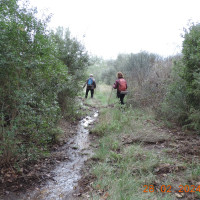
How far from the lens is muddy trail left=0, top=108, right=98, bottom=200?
11.7 feet

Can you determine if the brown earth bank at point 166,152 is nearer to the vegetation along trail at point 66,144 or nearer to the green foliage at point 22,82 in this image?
the vegetation along trail at point 66,144

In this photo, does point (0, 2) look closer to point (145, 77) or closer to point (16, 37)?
point (16, 37)

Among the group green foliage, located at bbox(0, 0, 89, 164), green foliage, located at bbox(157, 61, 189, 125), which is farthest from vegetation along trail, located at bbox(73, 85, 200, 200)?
green foliage, located at bbox(0, 0, 89, 164)

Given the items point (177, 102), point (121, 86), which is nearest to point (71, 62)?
point (121, 86)

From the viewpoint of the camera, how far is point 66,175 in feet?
14.4

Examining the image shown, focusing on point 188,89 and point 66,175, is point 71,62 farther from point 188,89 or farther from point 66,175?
point 66,175

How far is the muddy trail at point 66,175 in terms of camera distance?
11.7 feet

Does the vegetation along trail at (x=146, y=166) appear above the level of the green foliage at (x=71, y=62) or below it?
below

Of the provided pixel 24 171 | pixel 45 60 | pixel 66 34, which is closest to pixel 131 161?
pixel 24 171

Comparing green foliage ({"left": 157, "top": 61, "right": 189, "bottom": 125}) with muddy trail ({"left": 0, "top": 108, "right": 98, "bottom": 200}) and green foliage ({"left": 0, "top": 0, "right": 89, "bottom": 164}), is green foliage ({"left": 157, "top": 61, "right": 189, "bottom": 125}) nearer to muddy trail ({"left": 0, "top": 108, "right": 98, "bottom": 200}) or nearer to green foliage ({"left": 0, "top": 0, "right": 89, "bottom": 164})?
muddy trail ({"left": 0, "top": 108, "right": 98, "bottom": 200})

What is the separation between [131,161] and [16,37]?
147 inches

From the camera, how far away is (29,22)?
3855mm
